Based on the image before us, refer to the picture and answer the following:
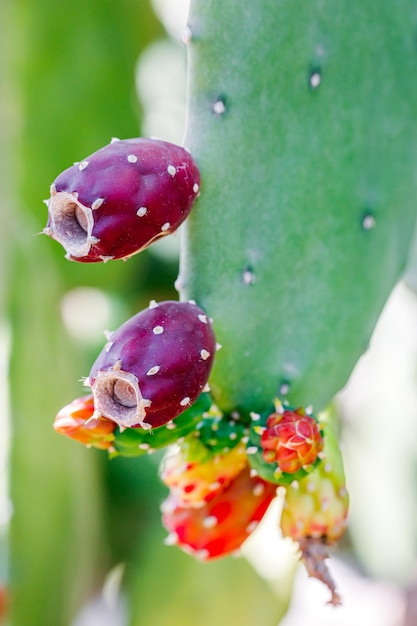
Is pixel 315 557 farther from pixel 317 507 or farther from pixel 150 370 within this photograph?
pixel 150 370

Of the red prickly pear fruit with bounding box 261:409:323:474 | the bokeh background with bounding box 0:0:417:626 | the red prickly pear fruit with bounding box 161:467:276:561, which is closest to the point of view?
the red prickly pear fruit with bounding box 261:409:323:474

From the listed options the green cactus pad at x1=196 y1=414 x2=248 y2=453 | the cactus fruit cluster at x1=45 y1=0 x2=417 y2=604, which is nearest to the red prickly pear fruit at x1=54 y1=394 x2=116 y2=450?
the cactus fruit cluster at x1=45 y1=0 x2=417 y2=604

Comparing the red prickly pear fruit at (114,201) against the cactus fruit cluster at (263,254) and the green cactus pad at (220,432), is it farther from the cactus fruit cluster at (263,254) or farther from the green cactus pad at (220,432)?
the green cactus pad at (220,432)

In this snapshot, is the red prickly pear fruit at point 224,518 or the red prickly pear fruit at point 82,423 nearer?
the red prickly pear fruit at point 82,423

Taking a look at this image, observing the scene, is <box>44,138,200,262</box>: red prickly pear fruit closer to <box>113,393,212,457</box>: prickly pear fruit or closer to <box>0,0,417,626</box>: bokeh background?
<box>113,393,212,457</box>: prickly pear fruit

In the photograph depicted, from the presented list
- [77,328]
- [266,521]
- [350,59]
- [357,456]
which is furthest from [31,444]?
[350,59]

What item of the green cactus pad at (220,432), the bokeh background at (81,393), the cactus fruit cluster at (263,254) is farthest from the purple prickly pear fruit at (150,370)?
the bokeh background at (81,393)

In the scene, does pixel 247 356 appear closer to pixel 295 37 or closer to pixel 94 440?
pixel 94 440
